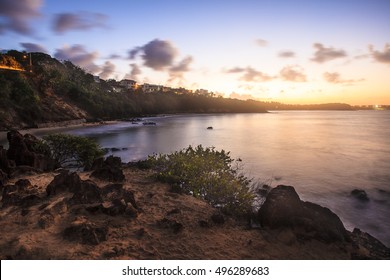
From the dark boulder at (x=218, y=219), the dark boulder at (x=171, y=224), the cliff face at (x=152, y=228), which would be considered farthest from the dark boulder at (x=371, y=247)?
the dark boulder at (x=171, y=224)

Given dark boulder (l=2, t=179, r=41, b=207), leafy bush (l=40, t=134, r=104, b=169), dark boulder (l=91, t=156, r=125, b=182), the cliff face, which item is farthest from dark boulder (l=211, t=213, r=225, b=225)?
leafy bush (l=40, t=134, r=104, b=169)

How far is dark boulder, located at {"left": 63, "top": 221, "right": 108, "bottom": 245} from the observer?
21.5ft

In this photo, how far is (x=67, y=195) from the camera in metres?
9.39

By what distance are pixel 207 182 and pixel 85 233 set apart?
6.29 meters

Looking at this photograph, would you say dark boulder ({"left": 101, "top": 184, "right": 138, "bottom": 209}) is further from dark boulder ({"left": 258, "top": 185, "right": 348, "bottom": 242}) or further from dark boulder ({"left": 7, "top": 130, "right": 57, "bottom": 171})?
dark boulder ({"left": 7, "top": 130, "right": 57, "bottom": 171})

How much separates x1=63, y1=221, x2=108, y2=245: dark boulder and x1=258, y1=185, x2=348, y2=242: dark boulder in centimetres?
520

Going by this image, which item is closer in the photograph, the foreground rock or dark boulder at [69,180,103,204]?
the foreground rock

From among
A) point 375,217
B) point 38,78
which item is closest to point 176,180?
point 375,217

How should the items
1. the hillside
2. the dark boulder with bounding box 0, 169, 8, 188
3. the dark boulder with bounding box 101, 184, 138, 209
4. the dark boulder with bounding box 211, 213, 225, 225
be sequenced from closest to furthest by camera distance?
the dark boulder with bounding box 211, 213, 225, 225
the dark boulder with bounding box 101, 184, 138, 209
the dark boulder with bounding box 0, 169, 8, 188
the hillside

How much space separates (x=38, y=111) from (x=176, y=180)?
197 ft

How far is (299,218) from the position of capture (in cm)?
820

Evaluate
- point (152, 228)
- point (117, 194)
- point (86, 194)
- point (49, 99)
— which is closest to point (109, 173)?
point (117, 194)

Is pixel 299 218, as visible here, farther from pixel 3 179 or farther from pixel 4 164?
pixel 4 164
